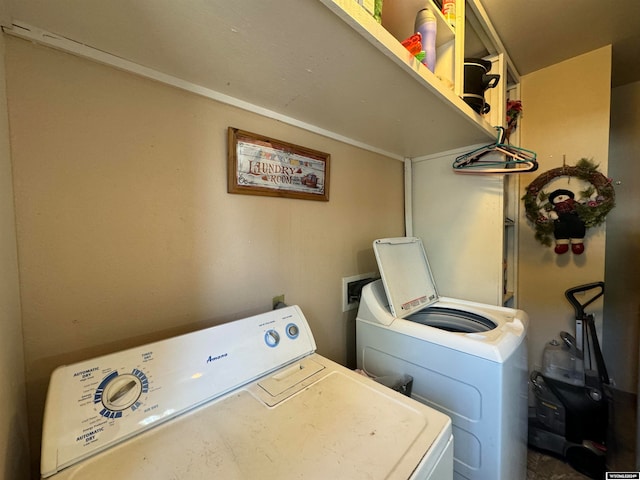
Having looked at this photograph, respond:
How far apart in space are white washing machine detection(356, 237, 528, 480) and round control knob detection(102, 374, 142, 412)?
0.88 m

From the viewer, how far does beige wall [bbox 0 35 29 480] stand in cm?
45

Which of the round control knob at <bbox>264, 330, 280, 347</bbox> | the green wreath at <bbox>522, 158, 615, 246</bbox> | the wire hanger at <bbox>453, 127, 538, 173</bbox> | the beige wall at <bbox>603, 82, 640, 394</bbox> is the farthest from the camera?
the beige wall at <bbox>603, 82, 640, 394</bbox>

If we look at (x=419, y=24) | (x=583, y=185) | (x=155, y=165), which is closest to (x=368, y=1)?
(x=419, y=24)

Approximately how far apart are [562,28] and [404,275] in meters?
1.58

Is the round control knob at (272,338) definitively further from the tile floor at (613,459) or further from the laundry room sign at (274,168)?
the tile floor at (613,459)

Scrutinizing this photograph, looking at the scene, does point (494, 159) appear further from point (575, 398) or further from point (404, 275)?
point (575, 398)

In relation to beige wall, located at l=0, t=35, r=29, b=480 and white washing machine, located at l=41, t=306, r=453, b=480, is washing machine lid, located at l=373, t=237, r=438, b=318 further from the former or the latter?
beige wall, located at l=0, t=35, r=29, b=480

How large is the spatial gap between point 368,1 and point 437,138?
2.90ft

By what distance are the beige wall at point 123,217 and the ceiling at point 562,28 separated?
1267mm

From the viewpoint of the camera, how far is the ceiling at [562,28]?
119cm

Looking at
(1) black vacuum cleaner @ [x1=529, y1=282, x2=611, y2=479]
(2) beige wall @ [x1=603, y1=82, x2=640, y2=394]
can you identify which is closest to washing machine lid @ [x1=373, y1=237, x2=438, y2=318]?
(1) black vacuum cleaner @ [x1=529, y1=282, x2=611, y2=479]

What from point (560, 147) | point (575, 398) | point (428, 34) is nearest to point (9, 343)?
point (428, 34)

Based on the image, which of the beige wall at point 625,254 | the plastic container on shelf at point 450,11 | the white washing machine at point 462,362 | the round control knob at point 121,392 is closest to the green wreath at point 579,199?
the beige wall at point 625,254

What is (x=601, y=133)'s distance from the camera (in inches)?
59.6
